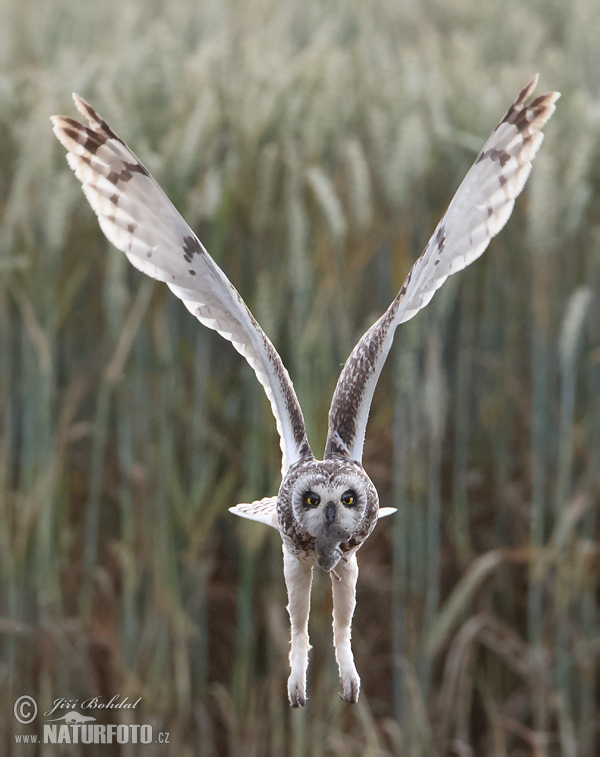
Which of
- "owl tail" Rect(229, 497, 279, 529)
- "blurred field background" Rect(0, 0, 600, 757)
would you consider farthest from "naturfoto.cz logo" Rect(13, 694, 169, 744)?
"owl tail" Rect(229, 497, 279, 529)

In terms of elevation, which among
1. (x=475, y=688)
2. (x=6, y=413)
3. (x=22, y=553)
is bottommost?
(x=475, y=688)

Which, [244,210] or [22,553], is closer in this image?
[244,210]

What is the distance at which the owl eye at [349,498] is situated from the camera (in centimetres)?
17

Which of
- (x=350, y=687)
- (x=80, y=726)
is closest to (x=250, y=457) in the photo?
(x=80, y=726)

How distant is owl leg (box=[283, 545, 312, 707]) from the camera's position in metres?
0.18

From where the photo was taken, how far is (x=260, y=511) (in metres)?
0.22

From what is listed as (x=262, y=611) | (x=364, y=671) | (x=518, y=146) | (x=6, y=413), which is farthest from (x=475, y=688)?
(x=518, y=146)

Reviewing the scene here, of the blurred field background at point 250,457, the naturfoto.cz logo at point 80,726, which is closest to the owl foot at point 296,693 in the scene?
the blurred field background at point 250,457

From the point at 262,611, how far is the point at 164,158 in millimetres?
416

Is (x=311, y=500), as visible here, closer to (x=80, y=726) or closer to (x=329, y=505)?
(x=329, y=505)

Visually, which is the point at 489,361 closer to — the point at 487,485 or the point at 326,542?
the point at 487,485

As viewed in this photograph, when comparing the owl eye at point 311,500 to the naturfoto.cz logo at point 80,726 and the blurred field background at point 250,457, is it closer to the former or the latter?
the blurred field background at point 250,457

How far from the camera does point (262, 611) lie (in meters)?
0.83

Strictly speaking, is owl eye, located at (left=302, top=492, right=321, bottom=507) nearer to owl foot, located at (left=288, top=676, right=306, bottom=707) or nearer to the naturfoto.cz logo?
owl foot, located at (left=288, top=676, right=306, bottom=707)
